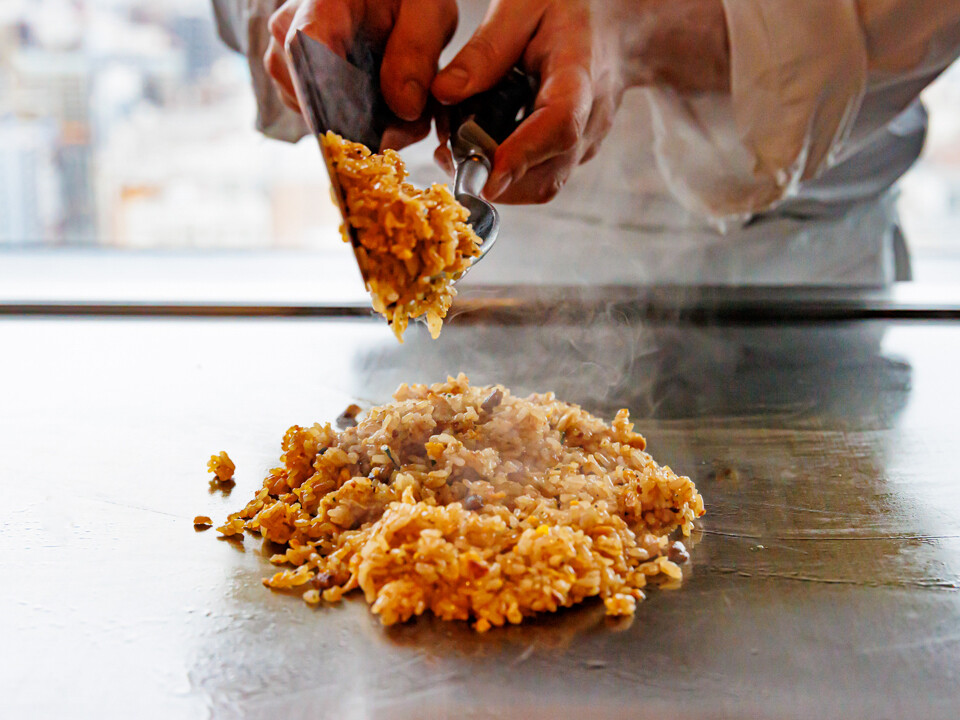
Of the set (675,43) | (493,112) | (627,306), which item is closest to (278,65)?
(493,112)

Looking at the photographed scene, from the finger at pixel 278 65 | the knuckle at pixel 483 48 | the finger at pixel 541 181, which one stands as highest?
the knuckle at pixel 483 48

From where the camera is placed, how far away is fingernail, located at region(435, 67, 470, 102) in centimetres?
124

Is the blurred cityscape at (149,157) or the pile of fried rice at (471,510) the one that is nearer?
the pile of fried rice at (471,510)

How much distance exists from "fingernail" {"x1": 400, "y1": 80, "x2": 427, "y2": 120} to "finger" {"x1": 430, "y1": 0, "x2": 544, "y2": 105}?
0.02m

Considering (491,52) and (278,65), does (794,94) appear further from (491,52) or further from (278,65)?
(278,65)

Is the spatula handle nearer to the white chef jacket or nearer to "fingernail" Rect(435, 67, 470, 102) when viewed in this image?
"fingernail" Rect(435, 67, 470, 102)

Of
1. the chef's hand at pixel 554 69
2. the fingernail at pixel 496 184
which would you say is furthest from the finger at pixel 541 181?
the fingernail at pixel 496 184

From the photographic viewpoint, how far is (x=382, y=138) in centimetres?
122

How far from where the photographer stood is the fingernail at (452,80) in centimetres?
124

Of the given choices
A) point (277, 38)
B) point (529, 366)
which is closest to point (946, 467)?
point (529, 366)

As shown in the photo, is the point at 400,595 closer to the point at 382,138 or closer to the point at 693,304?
the point at 382,138

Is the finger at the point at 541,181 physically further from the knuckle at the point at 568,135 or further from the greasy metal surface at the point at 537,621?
the greasy metal surface at the point at 537,621

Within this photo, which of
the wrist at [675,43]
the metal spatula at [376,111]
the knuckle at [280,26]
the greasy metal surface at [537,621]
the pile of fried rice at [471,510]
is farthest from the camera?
the wrist at [675,43]

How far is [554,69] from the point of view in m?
1.31
